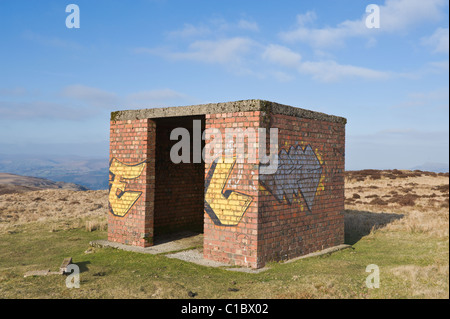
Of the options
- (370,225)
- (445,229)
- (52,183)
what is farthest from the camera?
(52,183)

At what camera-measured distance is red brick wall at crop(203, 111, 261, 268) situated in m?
7.18

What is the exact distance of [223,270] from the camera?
23.5 ft

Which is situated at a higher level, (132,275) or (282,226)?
(282,226)

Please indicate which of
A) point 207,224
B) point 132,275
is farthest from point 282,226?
point 132,275

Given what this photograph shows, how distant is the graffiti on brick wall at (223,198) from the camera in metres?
7.35

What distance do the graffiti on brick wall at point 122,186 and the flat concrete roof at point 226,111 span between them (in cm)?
119

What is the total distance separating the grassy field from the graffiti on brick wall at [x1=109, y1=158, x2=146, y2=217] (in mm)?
1107

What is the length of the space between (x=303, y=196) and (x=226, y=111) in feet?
8.56

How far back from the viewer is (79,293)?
591 centimetres

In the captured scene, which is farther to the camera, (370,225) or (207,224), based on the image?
(370,225)

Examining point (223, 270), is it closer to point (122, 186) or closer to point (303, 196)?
point (303, 196)

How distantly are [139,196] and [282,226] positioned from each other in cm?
356

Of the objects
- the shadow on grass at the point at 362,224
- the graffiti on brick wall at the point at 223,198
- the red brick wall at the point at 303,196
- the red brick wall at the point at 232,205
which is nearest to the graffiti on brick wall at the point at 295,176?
the red brick wall at the point at 303,196
